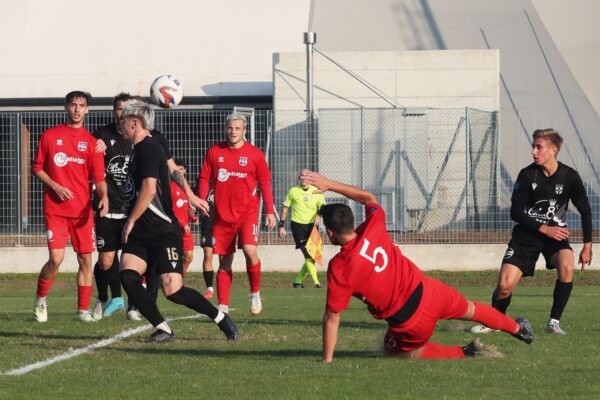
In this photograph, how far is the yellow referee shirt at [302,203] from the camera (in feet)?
69.0

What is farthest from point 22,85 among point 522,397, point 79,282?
point 522,397

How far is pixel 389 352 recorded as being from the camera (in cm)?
902

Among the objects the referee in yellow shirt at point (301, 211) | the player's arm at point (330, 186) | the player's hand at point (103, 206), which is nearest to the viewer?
the player's arm at point (330, 186)

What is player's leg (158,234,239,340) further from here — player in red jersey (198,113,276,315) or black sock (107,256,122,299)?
black sock (107,256,122,299)

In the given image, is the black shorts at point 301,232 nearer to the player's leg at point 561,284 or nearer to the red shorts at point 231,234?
the red shorts at point 231,234

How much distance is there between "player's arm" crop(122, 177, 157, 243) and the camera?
981 cm

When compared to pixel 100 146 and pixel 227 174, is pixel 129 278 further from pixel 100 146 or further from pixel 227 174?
pixel 227 174

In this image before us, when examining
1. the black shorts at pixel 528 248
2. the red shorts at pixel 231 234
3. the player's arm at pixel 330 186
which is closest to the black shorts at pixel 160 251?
the player's arm at pixel 330 186

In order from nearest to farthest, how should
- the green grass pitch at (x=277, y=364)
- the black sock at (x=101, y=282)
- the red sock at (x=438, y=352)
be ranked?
the green grass pitch at (x=277, y=364), the red sock at (x=438, y=352), the black sock at (x=101, y=282)

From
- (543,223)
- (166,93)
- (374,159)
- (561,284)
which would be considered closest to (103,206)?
(543,223)

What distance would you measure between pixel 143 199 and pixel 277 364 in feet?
6.48

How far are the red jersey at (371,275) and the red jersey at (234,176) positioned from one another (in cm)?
480

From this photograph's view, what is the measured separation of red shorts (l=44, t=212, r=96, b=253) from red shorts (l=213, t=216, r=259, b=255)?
1.43 meters

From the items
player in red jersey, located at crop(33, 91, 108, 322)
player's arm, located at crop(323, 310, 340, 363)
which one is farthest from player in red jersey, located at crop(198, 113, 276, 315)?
player's arm, located at crop(323, 310, 340, 363)
